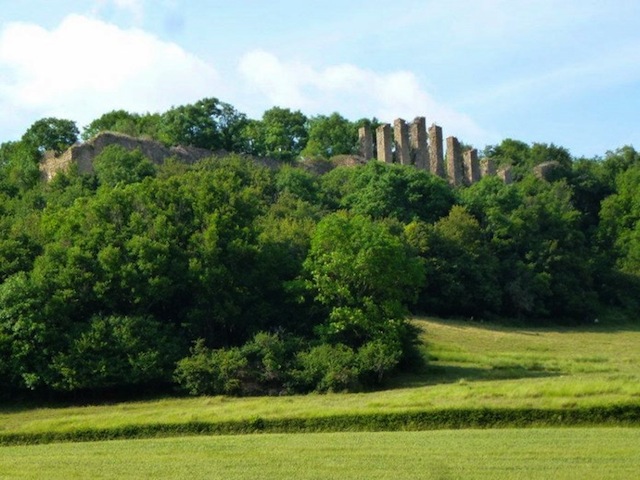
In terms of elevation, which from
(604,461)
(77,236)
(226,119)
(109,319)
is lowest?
(604,461)

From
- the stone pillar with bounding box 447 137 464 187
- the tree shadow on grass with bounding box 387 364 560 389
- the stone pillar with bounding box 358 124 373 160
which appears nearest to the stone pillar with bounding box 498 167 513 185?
the stone pillar with bounding box 447 137 464 187

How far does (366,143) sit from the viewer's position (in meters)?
97.8

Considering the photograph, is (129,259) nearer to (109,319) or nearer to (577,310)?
(109,319)

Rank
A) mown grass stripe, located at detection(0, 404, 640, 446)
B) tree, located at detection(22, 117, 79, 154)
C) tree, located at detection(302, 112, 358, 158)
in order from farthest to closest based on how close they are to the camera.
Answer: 1. tree, located at detection(302, 112, 358, 158)
2. tree, located at detection(22, 117, 79, 154)
3. mown grass stripe, located at detection(0, 404, 640, 446)

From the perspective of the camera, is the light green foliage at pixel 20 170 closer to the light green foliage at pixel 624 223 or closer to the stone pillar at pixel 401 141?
the stone pillar at pixel 401 141

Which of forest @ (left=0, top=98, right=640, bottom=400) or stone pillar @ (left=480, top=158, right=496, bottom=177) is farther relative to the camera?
stone pillar @ (left=480, top=158, right=496, bottom=177)

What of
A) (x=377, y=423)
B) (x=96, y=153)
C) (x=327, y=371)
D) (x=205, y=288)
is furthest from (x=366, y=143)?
(x=377, y=423)

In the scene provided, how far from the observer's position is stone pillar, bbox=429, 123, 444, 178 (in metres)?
96.2

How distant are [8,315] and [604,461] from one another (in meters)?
28.0

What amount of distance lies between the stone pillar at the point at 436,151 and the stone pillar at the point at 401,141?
7.83 ft

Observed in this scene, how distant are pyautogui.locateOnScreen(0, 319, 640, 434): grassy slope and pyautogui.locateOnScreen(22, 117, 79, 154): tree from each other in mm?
36690

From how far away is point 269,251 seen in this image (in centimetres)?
5306

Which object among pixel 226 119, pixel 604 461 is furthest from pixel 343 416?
pixel 226 119

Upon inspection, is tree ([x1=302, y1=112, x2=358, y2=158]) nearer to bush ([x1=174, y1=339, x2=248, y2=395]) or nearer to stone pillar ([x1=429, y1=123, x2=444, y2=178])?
stone pillar ([x1=429, y1=123, x2=444, y2=178])
